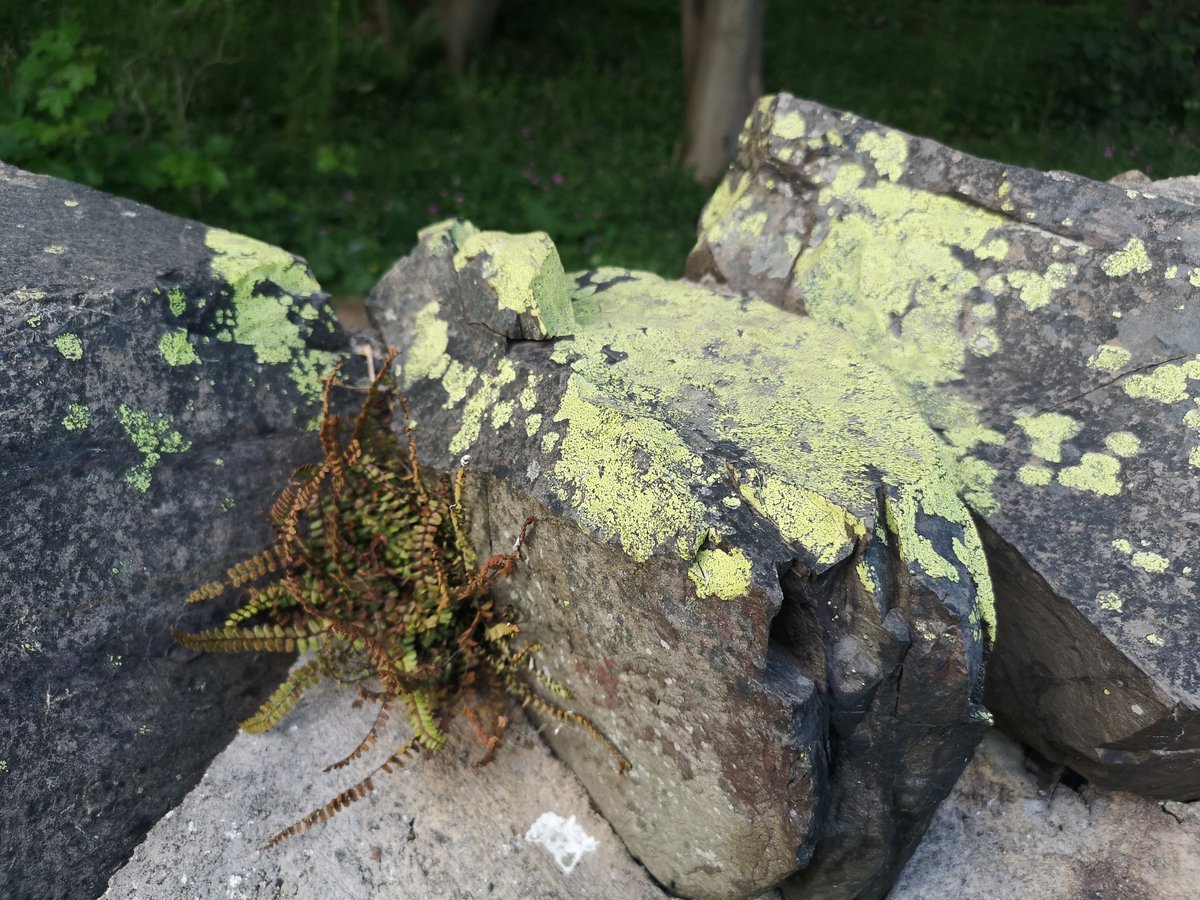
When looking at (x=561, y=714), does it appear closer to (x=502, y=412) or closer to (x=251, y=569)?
(x=502, y=412)

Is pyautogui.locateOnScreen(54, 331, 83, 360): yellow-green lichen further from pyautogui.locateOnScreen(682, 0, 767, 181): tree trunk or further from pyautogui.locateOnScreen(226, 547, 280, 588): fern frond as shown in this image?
pyautogui.locateOnScreen(682, 0, 767, 181): tree trunk

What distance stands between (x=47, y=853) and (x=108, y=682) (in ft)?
1.43

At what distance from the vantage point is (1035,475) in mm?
2807

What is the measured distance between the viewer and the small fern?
267cm

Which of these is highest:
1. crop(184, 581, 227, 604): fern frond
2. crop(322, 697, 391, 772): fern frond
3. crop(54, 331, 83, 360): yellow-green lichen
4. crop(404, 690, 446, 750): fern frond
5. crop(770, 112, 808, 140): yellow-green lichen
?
crop(770, 112, 808, 140): yellow-green lichen

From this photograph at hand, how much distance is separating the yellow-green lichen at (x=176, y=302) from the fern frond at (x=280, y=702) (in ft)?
3.67

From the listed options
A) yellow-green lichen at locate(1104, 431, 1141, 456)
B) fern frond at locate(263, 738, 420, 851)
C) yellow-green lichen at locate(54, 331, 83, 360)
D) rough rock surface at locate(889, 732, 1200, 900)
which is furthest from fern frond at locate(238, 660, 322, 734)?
yellow-green lichen at locate(1104, 431, 1141, 456)

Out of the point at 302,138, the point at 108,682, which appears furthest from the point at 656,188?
the point at 108,682

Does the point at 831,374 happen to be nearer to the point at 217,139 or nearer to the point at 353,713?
the point at 353,713

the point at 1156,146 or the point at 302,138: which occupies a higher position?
the point at 1156,146

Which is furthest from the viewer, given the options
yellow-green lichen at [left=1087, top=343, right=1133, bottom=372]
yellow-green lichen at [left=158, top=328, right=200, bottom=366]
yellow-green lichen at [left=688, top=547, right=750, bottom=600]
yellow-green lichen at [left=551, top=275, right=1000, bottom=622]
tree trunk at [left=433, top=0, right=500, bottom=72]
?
tree trunk at [left=433, top=0, right=500, bottom=72]

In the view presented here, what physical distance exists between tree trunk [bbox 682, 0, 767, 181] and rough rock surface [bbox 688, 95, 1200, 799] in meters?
3.89

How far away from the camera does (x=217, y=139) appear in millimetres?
5742

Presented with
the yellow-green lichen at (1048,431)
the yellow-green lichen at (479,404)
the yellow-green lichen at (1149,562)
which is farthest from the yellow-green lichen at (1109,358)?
the yellow-green lichen at (479,404)
